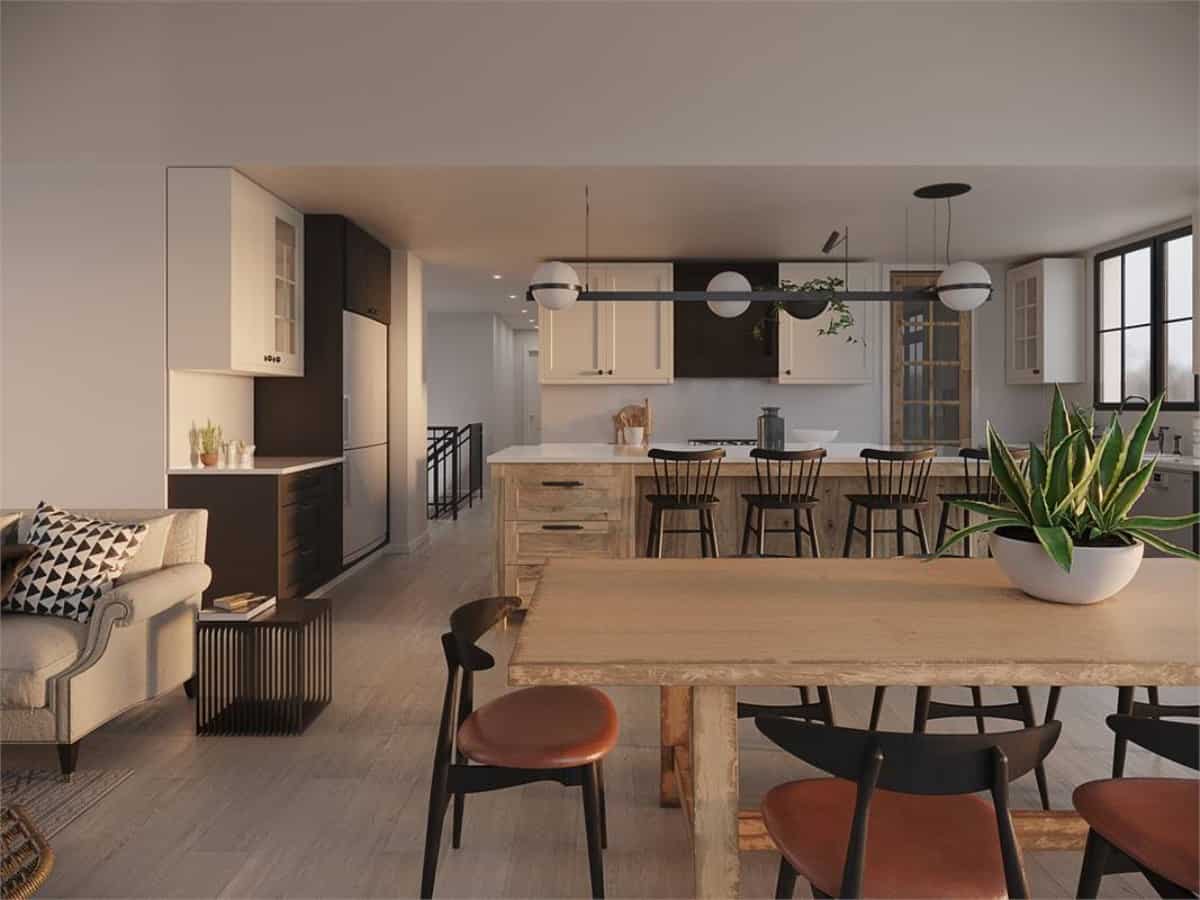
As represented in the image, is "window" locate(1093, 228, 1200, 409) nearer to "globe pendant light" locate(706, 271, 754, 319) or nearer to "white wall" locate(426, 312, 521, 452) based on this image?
"globe pendant light" locate(706, 271, 754, 319)

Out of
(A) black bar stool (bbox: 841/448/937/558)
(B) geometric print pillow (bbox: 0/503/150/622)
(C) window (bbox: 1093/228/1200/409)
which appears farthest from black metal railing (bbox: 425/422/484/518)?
(B) geometric print pillow (bbox: 0/503/150/622)

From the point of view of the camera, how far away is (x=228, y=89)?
184 inches

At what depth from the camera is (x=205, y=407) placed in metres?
Result: 5.12

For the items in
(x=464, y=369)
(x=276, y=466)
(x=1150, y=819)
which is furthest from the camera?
(x=464, y=369)

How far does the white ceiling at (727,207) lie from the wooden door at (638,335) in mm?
195

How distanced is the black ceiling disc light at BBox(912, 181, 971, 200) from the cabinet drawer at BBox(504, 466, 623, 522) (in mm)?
2641

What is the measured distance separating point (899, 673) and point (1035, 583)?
2.18ft

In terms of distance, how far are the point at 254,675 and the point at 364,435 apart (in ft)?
11.1

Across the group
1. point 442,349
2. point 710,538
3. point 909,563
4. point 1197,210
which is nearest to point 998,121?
point 1197,210

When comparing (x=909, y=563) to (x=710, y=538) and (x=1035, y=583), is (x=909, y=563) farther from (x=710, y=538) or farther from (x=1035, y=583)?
(x=710, y=538)

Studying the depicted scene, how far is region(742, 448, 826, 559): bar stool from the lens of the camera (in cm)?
459

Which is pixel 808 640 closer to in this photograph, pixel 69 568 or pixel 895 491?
pixel 69 568

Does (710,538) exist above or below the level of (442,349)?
below

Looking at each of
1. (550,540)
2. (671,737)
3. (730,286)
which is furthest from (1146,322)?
(671,737)
